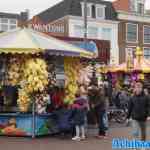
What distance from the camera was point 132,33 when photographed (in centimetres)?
4741

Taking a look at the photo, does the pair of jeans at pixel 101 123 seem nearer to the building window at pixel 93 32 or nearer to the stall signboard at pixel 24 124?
the stall signboard at pixel 24 124

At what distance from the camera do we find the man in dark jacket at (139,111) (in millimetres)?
10055

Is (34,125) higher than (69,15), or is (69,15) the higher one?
(69,15)

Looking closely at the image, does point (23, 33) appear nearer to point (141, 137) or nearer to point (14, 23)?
point (141, 137)

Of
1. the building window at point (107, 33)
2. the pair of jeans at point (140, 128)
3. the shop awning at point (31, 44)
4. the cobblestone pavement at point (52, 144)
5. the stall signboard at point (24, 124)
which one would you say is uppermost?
the building window at point (107, 33)

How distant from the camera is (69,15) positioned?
44.5 metres

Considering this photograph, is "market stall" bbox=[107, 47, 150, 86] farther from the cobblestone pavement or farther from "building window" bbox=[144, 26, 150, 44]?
"building window" bbox=[144, 26, 150, 44]

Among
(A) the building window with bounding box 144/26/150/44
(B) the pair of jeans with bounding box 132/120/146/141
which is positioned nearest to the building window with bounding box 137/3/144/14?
(A) the building window with bounding box 144/26/150/44

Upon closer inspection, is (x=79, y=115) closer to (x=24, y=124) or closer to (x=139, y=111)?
(x=24, y=124)

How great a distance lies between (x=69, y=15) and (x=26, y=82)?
31.3 m

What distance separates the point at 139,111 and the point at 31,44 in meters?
4.80

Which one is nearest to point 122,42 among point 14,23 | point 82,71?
point 14,23

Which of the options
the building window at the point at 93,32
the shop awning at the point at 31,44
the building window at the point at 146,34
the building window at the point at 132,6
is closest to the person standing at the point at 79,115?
the shop awning at the point at 31,44

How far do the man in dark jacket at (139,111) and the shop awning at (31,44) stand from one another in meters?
4.18
